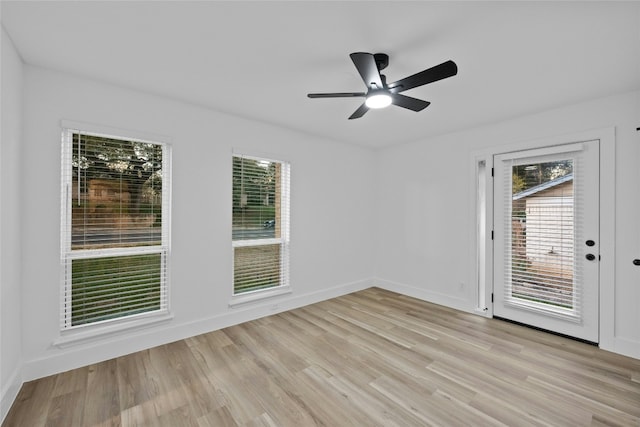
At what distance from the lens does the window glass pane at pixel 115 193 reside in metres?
2.60

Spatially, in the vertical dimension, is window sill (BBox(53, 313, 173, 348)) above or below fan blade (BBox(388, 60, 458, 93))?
below

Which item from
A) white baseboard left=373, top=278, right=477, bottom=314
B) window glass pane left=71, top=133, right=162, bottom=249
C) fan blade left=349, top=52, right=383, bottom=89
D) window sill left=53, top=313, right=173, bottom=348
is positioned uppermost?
fan blade left=349, top=52, right=383, bottom=89

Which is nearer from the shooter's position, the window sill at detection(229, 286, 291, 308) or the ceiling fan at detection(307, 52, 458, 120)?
the ceiling fan at detection(307, 52, 458, 120)

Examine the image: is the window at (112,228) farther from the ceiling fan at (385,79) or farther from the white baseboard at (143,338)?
the ceiling fan at (385,79)

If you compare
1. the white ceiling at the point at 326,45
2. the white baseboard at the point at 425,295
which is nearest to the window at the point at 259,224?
the white ceiling at the point at 326,45

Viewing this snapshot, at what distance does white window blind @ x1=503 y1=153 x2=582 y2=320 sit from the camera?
10.4 feet

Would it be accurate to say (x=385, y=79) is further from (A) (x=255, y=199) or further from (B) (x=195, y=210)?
(B) (x=195, y=210)

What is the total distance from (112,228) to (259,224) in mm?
1632

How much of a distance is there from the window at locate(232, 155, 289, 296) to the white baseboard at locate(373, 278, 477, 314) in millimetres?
→ 2033

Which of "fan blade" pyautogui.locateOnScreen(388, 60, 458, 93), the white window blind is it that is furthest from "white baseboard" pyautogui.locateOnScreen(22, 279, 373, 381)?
"fan blade" pyautogui.locateOnScreen(388, 60, 458, 93)

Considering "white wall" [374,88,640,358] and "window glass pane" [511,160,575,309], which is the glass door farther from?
"white wall" [374,88,640,358]

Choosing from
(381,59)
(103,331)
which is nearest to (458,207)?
(381,59)

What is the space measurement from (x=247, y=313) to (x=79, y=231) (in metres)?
2.02

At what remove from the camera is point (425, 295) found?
454 cm
